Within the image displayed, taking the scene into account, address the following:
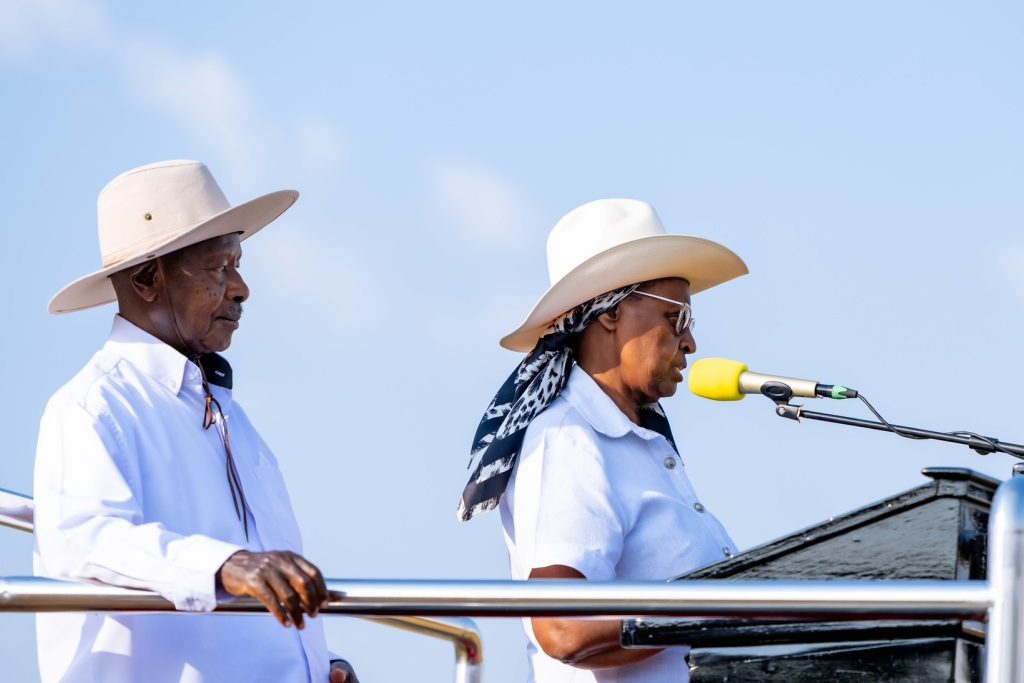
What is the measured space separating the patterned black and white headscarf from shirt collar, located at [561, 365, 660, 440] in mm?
68

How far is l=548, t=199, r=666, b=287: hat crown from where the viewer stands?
4453 mm

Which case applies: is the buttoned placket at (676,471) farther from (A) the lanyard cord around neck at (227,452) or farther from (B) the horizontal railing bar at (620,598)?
(B) the horizontal railing bar at (620,598)

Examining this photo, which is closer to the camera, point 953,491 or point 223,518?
point 953,491

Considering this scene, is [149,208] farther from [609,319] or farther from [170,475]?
[609,319]

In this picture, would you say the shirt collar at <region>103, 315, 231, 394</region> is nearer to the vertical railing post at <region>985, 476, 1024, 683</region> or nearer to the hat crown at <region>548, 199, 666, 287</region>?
the hat crown at <region>548, 199, 666, 287</region>

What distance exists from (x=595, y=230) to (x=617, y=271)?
0.24 metres

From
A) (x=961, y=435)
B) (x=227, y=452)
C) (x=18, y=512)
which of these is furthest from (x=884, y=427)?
(x=18, y=512)

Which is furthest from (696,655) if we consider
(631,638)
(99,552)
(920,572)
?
(99,552)

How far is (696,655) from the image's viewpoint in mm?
2650

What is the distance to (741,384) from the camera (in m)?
4.03

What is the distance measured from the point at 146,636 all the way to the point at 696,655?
1196mm

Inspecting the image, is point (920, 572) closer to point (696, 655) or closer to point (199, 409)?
point (696, 655)

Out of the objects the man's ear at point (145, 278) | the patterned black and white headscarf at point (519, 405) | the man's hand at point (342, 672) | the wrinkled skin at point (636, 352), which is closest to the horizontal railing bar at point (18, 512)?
the man's ear at point (145, 278)

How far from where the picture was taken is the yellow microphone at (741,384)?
154 inches
